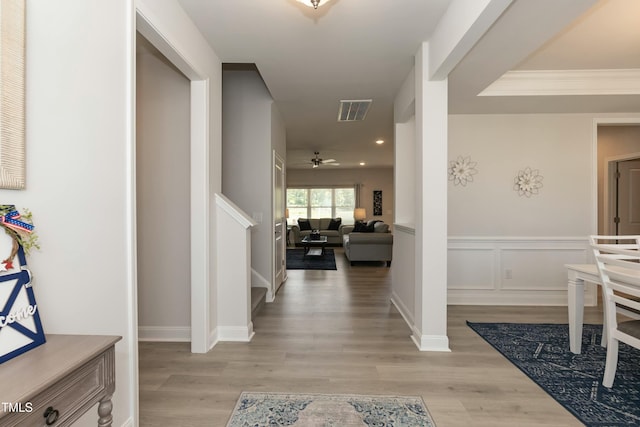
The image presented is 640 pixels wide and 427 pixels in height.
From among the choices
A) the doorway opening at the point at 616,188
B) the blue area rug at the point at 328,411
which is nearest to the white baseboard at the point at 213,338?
the blue area rug at the point at 328,411

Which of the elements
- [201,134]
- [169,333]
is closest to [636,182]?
[201,134]

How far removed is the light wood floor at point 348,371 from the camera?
1846 mm

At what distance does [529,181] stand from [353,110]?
2448 millimetres

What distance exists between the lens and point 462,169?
405 centimetres

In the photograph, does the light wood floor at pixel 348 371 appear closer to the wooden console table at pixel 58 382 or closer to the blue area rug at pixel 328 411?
the blue area rug at pixel 328 411

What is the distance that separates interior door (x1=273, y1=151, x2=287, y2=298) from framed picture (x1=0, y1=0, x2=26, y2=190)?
3.22 m

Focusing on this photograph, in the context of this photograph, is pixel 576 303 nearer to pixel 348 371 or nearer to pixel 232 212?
pixel 348 371

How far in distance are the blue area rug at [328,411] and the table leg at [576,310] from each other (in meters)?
1.56

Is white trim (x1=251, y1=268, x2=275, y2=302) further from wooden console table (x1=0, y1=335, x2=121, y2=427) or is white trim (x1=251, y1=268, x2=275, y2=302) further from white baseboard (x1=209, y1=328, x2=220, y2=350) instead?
wooden console table (x1=0, y1=335, x2=121, y2=427)

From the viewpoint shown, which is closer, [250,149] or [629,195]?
[250,149]

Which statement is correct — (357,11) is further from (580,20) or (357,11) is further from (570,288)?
(570,288)

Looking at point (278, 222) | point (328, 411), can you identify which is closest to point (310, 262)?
point (278, 222)

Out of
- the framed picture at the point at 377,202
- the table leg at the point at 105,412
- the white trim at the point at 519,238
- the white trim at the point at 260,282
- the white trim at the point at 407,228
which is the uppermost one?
the framed picture at the point at 377,202

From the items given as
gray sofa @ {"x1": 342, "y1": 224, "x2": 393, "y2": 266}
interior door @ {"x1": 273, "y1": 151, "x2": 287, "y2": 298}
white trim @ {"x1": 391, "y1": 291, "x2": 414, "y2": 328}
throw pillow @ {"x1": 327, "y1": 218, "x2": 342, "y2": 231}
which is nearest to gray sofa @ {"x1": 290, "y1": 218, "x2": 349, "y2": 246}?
throw pillow @ {"x1": 327, "y1": 218, "x2": 342, "y2": 231}
